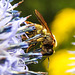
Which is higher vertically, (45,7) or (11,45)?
(45,7)

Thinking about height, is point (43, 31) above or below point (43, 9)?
below

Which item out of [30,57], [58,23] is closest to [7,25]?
[30,57]

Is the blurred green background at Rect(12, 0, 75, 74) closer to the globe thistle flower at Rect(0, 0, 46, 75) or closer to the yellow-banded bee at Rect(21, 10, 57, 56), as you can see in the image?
the yellow-banded bee at Rect(21, 10, 57, 56)

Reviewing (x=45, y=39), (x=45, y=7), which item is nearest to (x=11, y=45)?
(x=45, y=39)

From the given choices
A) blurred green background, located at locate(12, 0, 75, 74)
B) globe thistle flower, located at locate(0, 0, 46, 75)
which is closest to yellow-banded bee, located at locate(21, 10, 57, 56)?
globe thistle flower, located at locate(0, 0, 46, 75)

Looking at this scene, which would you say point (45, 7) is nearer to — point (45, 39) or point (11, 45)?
point (45, 39)

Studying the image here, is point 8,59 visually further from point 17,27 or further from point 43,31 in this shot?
point 43,31

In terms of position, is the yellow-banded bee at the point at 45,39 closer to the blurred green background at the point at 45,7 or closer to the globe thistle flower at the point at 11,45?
the globe thistle flower at the point at 11,45
